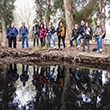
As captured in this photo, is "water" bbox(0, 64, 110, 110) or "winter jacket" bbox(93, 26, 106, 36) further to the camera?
"winter jacket" bbox(93, 26, 106, 36)

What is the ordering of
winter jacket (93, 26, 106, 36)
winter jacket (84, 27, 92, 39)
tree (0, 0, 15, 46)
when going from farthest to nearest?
tree (0, 0, 15, 46), winter jacket (84, 27, 92, 39), winter jacket (93, 26, 106, 36)

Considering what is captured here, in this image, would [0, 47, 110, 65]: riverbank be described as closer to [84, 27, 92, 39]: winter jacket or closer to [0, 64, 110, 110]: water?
[84, 27, 92, 39]: winter jacket

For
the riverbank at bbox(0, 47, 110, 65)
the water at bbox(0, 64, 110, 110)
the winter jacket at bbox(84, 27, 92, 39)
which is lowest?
the water at bbox(0, 64, 110, 110)

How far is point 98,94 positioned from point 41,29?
268 inches

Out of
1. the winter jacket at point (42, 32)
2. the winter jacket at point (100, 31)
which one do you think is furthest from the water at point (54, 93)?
the winter jacket at point (42, 32)

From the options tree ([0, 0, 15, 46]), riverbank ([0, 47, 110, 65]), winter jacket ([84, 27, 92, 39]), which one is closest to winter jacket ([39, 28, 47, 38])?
riverbank ([0, 47, 110, 65])

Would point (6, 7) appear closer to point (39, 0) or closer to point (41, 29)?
point (39, 0)

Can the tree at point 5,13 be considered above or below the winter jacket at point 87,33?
above

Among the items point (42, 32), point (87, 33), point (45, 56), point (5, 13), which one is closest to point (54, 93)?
point (45, 56)

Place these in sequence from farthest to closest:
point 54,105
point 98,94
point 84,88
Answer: point 84,88 → point 98,94 → point 54,105

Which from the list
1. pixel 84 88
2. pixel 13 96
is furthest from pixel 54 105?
pixel 84 88

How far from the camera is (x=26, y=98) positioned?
3.06m

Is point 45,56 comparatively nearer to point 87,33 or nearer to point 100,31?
point 87,33

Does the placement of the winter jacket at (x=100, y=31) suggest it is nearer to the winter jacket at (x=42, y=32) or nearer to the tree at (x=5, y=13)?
the winter jacket at (x=42, y=32)
